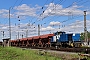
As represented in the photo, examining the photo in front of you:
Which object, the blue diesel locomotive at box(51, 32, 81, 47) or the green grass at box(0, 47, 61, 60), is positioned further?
the blue diesel locomotive at box(51, 32, 81, 47)

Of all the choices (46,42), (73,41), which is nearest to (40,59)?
(73,41)

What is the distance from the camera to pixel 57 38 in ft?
146

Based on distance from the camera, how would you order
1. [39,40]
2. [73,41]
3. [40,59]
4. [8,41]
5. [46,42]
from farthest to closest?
[8,41] < [39,40] < [46,42] < [73,41] < [40,59]

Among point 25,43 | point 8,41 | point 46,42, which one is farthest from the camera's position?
point 25,43

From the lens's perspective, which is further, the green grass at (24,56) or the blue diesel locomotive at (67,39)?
the blue diesel locomotive at (67,39)

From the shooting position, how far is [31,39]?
201 feet

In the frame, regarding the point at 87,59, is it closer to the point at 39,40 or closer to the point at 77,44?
the point at 77,44

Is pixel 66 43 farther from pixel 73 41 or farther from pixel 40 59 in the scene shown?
pixel 40 59

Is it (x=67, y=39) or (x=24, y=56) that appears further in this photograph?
(x=67, y=39)

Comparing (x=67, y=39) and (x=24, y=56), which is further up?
(x=67, y=39)

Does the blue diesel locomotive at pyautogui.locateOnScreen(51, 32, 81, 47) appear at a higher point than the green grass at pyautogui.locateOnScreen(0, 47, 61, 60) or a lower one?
higher

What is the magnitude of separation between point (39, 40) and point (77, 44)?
15.7 meters

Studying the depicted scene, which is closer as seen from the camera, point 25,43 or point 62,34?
point 62,34

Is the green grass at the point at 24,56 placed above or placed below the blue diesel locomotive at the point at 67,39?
below
